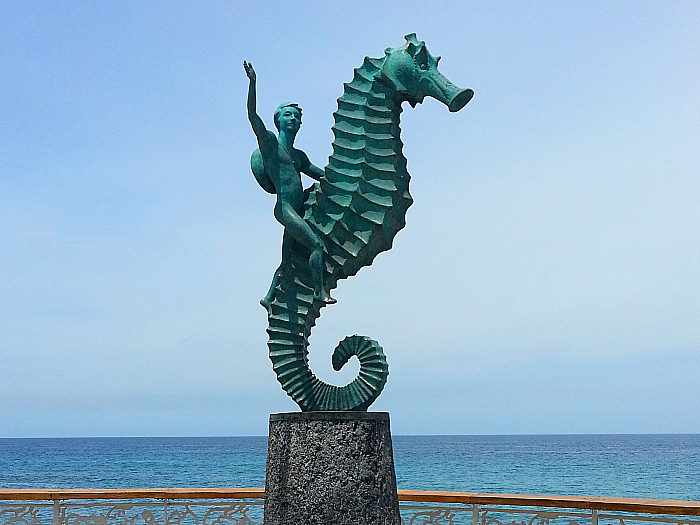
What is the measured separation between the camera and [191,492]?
6328mm

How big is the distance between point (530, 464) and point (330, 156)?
43036mm

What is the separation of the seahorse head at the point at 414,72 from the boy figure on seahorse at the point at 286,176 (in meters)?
0.64

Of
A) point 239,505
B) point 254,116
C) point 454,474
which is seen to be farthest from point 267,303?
point 454,474

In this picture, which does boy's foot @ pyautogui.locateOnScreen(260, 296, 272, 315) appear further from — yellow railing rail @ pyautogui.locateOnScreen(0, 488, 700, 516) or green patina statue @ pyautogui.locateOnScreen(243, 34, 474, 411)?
yellow railing rail @ pyautogui.locateOnScreen(0, 488, 700, 516)

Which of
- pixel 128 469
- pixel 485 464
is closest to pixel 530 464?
pixel 485 464

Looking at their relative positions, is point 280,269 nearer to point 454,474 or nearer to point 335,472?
point 335,472

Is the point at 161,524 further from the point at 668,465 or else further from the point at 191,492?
the point at 668,465

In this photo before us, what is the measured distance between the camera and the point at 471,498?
5.84 metres

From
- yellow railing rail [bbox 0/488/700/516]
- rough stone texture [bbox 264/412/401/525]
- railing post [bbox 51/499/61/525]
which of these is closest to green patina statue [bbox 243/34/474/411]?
rough stone texture [bbox 264/412/401/525]

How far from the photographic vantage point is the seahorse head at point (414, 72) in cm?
484

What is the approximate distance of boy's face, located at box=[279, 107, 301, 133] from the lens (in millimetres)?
5059

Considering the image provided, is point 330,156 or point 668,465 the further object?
point 668,465

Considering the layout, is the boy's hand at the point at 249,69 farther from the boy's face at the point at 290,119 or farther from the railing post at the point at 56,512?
the railing post at the point at 56,512

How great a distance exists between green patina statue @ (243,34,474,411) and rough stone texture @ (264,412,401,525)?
33 cm
